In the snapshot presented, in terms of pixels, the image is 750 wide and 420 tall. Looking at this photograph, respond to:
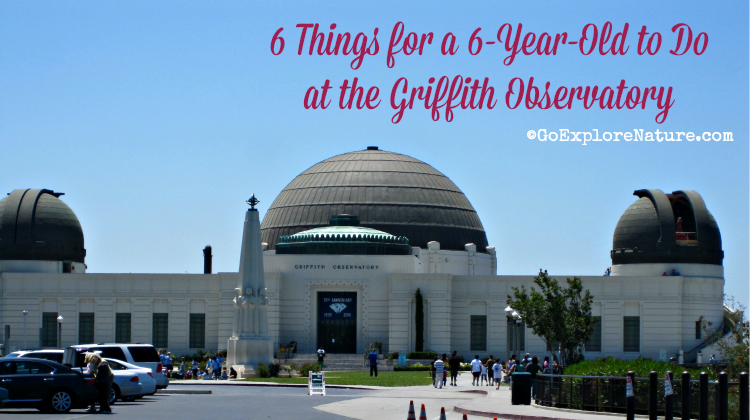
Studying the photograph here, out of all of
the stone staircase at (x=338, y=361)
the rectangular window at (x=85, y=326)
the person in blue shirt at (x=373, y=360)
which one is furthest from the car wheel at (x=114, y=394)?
the rectangular window at (x=85, y=326)

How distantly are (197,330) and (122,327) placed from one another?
4.47 metres

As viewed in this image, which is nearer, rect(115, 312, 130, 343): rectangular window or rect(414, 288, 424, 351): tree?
rect(414, 288, 424, 351): tree

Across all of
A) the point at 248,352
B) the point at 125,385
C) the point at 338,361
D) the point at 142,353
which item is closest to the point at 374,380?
the point at 248,352

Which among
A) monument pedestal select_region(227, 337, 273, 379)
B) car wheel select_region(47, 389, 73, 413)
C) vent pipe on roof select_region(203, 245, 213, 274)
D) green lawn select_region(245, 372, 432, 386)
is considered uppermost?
vent pipe on roof select_region(203, 245, 213, 274)

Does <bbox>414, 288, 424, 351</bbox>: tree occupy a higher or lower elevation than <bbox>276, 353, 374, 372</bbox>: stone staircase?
higher

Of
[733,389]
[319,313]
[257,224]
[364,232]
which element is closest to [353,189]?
[364,232]

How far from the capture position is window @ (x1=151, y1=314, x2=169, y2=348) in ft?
213

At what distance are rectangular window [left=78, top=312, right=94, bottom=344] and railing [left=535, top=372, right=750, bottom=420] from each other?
4076 centimetres

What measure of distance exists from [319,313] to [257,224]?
10275mm

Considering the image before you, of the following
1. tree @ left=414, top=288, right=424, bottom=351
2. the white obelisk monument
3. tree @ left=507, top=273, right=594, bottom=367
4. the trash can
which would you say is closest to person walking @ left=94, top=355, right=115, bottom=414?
the trash can

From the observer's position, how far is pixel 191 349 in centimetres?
6475

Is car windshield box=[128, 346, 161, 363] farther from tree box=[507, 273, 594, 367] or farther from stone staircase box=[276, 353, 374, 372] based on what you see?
stone staircase box=[276, 353, 374, 372]

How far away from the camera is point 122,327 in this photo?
6500cm

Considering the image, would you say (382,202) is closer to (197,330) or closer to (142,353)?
(197,330)
